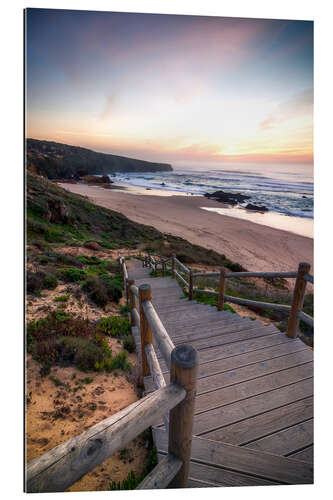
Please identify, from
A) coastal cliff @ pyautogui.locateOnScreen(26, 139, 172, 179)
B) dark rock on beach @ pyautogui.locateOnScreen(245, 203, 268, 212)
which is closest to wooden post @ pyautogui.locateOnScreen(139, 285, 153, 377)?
coastal cliff @ pyautogui.locateOnScreen(26, 139, 172, 179)

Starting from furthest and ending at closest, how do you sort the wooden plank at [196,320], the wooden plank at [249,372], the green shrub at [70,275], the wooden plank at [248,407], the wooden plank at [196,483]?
1. the green shrub at [70,275]
2. the wooden plank at [196,320]
3. the wooden plank at [249,372]
4. the wooden plank at [248,407]
5. the wooden plank at [196,483]

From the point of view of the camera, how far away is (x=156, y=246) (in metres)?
13.3

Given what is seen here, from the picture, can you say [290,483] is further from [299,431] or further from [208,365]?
[208,365]

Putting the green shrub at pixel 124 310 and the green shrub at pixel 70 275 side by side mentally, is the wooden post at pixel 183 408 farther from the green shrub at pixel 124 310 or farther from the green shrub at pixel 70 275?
the green shrub at pixel 70 275

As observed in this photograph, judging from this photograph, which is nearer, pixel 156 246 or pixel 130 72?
pixel 130 72

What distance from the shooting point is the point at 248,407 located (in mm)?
1951

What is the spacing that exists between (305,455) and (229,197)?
96.7ft

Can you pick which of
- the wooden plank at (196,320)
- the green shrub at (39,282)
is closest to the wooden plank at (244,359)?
the wooden plank at (196,320)

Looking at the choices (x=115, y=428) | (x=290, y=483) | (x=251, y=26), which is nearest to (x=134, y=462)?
(x=290, y=483)

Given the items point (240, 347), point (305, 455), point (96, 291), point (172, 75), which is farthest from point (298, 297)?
point (96, 291)

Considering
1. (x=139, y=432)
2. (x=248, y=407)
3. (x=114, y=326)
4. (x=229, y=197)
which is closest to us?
(x=139, y=432)

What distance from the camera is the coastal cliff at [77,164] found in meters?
29.8

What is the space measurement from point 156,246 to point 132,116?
8.96m
